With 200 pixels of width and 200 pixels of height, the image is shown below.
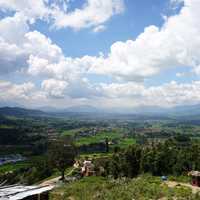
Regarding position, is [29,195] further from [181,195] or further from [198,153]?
[198,153]

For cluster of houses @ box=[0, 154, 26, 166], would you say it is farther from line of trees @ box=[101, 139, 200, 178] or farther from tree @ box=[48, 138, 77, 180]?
line of trees @ box=[101, 139, 200, 178]

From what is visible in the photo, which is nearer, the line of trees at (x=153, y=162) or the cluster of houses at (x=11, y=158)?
the line of trees at (x=153, y=162)

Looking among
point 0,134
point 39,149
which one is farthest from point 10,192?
point 0,134

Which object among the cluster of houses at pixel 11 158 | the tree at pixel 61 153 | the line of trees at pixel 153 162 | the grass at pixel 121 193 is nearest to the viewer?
the grass at pixel 121 193

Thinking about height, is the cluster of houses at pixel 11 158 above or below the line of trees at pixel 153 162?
below

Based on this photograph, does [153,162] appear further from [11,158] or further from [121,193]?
[11,158]

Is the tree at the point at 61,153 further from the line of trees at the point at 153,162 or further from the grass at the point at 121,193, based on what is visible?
the grass at the point at 121,193

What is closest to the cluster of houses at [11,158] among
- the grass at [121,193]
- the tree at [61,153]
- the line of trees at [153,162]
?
the tree at [61,153]

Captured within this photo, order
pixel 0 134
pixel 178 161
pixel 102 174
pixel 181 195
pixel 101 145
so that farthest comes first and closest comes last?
pixel 0 134, pixel 101 145, pixel 102 174, pixel 178 161, pixel 181 195

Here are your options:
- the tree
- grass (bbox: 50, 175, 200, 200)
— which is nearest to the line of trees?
the tree

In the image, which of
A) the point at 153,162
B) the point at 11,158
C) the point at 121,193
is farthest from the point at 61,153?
the point at 11,158

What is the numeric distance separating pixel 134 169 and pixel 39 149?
82945mm

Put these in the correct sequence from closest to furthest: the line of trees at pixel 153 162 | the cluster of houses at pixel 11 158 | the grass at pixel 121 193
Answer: the grass at pixel 121 193
the line of trees at pixel 153 162
the cluster of houses at pixel 11 158

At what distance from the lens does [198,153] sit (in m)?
41.6
